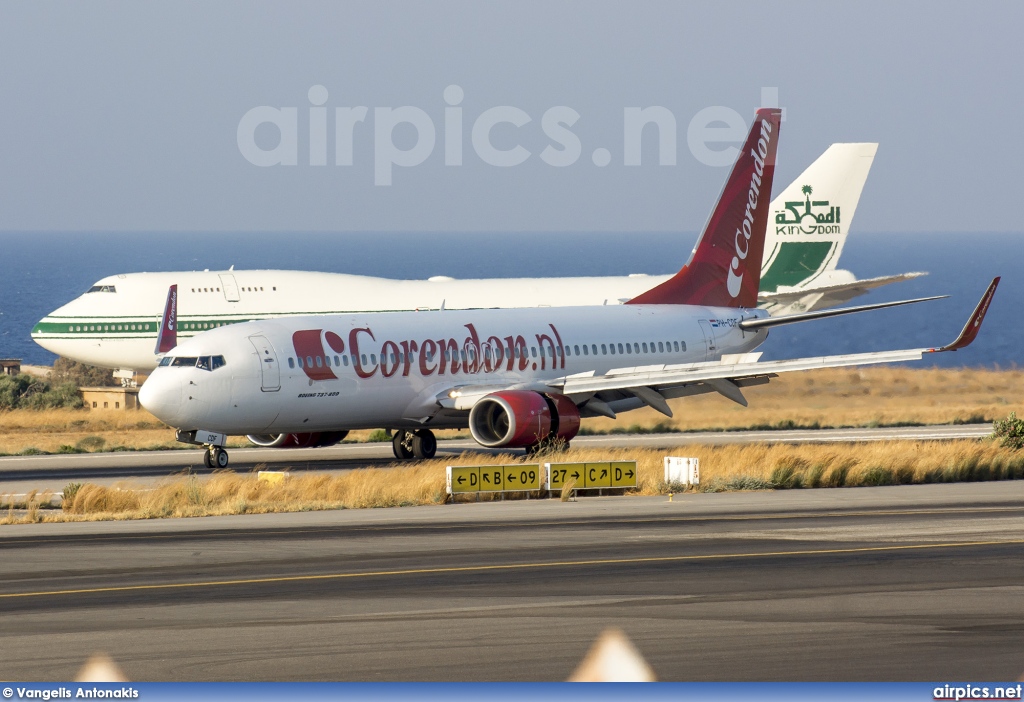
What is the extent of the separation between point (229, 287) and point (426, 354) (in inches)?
956

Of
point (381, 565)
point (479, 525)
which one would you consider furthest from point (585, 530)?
point (381, 565)

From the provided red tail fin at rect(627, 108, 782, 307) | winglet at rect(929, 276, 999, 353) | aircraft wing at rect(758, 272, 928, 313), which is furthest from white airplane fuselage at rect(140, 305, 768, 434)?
aircraft wing at rect(758, 272, 928, 313)

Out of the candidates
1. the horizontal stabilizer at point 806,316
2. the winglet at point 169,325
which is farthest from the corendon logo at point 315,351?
the horizontal stabilizer at point 806,316

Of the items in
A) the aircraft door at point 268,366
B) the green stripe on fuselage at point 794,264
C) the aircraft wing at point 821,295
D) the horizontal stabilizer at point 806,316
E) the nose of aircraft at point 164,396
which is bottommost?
the nose of aircraft at point 164,396

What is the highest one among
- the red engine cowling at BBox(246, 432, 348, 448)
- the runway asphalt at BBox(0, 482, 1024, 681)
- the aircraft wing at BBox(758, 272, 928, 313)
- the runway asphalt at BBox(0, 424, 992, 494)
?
the aircraft wing at BBox(758, 272, 928, 313)

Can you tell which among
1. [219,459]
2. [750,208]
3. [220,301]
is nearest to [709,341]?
[750,208]

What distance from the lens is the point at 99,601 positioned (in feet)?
60.8

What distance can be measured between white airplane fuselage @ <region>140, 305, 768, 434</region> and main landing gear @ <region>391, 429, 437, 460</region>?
2.79ft

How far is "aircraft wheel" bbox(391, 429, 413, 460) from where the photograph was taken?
1610 inches

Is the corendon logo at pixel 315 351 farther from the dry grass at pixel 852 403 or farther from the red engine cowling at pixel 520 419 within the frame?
the dry grass at pixel 852 403

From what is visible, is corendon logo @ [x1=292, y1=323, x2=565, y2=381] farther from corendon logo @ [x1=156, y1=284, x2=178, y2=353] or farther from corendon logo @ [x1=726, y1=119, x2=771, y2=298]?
corendon logo @ [x1=726, y1=119, x2=771, y2=298]

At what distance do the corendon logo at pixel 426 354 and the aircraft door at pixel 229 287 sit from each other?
22476 mm

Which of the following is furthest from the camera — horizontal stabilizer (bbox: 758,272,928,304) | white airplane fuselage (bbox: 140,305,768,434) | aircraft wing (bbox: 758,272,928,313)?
A: aircraft wing (bbox: 758,272,928,313)

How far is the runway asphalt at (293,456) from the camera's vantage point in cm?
3819
